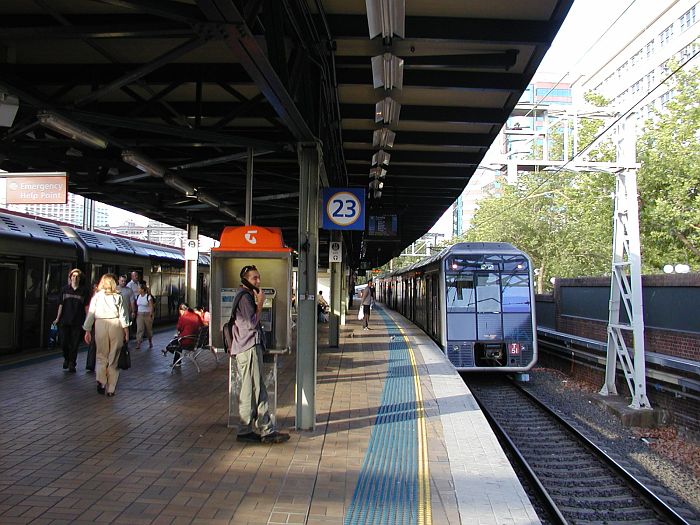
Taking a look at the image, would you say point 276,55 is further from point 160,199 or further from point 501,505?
point 160,199

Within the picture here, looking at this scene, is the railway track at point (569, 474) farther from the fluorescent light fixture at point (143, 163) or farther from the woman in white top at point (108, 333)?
the fluorescent light fixture at point (143, 163)

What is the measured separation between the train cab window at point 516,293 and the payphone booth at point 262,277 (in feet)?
19.0

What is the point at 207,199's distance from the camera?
12055mm

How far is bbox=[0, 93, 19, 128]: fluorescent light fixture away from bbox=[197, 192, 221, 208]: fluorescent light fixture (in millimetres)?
5417

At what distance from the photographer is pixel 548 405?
37.7 feet

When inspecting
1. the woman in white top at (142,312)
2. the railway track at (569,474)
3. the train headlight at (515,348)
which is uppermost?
the woman in white top at (142,312)

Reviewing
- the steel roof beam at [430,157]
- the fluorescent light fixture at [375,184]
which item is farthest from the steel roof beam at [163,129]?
the fluorescent light fixture at [375,184]

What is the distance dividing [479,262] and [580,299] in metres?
4.20

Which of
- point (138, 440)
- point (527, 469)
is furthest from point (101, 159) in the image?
point (527, 469)

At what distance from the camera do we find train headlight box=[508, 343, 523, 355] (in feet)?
42.0

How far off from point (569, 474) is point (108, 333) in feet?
20.7

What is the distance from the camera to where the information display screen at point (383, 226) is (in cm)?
1355

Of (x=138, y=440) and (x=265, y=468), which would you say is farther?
(x=138, y=440)

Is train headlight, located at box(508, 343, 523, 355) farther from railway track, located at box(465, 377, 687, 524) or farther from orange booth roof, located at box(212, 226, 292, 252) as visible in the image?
orange booth roof, located at box(212, 226, 292, 252)
